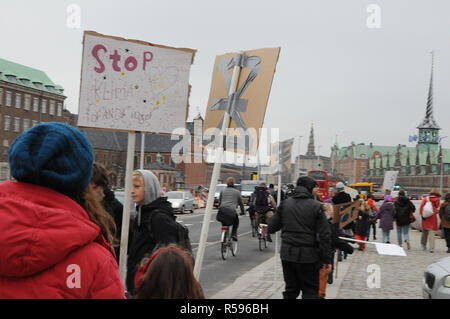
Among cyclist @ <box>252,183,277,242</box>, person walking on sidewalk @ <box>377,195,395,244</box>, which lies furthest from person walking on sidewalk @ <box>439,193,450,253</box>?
cyclist @ <box>252,183,277,242</box>

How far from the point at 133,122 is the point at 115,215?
0.94 meters

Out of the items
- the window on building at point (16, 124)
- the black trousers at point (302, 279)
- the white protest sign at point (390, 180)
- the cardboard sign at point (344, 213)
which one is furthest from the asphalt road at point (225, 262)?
the window on building at point (16, 124)

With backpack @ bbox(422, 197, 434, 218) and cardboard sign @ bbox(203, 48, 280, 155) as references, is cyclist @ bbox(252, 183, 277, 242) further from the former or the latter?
cardboard sign @ bbox(203, 48, 280, 155)

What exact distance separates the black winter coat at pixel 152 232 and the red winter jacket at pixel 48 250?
6.83ft

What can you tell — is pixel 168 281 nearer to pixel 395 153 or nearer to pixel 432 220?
pixel 432 220

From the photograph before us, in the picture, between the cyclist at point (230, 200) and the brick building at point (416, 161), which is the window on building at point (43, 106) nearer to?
the brick building at point (416, 161)

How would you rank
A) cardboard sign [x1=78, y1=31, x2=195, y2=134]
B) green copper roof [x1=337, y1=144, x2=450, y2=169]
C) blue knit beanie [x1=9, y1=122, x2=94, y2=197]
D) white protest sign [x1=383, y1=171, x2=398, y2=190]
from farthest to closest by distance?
green copper roof [x1=337, y1=144, x2=450, y2=169] < white protest sign [x1=383, y1=171, x2=398, y2=190] < cardboard sign [x1=78, y1=31, x2=195, y2=134] < blue knit beanie [x1=9, y1=122, x2=94, y2=197]

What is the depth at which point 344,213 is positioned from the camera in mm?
10039

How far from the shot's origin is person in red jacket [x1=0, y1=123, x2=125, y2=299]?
177 centimetres

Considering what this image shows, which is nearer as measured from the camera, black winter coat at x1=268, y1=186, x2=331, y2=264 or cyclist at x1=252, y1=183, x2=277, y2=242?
black winter coat at x1=268, y1=186, x2=331, y2=264

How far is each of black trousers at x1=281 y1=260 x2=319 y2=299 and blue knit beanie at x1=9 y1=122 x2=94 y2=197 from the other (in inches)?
179

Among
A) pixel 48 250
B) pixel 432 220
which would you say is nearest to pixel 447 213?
pixel 432 220

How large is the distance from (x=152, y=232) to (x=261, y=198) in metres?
13.3

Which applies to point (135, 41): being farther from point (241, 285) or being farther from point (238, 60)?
point (241, 285)
